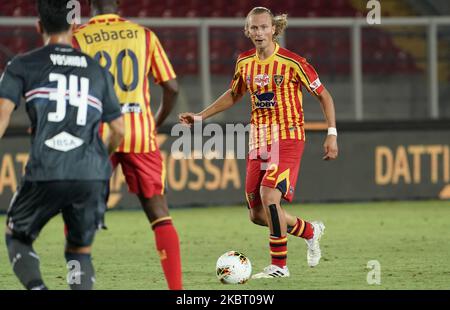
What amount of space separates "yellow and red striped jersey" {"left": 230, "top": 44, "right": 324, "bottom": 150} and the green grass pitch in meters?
1.07

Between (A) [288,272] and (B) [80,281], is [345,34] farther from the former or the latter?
(B) [80,281]

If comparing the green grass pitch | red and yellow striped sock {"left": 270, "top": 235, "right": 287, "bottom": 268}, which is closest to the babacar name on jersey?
the green grass pitch

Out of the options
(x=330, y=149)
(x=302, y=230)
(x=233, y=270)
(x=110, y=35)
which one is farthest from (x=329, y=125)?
(x=110, y=35)

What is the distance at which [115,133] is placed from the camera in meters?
5.97

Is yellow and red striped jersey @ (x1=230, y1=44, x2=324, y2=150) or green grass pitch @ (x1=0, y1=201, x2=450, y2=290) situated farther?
yellow and red striped jersey @ (x1=230, y1=44, x2=324, y2=150)

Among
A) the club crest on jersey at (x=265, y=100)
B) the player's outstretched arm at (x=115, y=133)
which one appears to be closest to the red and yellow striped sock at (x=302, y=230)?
the club crest on jersey at (x=265, y=100)

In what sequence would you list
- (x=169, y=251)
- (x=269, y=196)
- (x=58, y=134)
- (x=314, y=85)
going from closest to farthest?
(x=58, y=134)
(x=169, y=251)
(x=269, y=196)
(x=314, y=85)

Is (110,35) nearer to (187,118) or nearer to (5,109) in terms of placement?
(5,109)

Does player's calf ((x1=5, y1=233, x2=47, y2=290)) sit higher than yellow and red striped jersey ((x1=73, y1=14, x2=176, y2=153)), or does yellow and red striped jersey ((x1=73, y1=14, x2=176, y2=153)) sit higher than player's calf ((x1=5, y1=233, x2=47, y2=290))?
yellow and red striped jersey ((x1=73, y1=14, x2=176, y2=153))

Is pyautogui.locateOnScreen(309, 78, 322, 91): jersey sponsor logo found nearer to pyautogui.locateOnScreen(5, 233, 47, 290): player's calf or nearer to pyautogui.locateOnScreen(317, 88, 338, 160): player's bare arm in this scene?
pyautogui.locateOnScreen(317, 88, 338, 160): player's bare arm

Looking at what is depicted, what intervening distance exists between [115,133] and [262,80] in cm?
267

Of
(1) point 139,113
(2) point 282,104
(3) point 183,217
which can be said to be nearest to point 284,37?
(3) point 183,217

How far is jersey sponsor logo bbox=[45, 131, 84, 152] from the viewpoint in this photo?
561cm

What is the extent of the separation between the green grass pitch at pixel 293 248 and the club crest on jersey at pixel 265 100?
49.5 inches
